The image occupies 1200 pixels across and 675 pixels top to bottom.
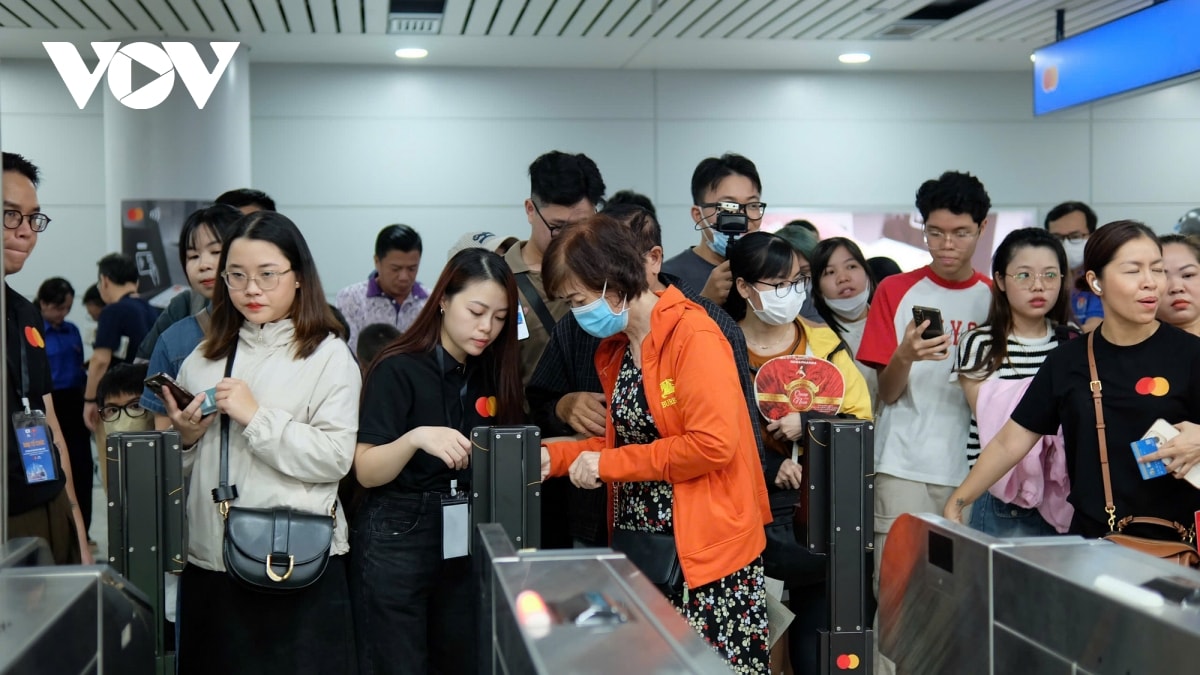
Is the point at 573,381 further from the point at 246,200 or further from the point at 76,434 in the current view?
the point at 76,434

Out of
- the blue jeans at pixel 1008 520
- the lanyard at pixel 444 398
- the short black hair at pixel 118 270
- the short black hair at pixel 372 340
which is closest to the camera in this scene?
the lanyard at pixel 444 398

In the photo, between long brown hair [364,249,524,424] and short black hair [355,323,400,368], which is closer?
long brown hair [364,249,524,424]

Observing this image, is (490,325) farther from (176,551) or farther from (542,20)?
(542,20)

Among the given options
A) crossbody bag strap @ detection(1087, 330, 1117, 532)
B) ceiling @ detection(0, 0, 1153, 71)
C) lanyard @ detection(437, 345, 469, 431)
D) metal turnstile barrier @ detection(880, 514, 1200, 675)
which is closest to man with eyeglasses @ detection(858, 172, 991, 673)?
crossbody bag strap @ detection(1087, 330, 1117, 532)

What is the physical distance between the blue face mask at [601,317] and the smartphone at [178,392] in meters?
0.89

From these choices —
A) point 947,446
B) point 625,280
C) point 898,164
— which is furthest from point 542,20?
point 625,280

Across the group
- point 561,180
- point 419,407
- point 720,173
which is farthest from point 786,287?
point 419,407

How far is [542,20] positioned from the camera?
7.30 m

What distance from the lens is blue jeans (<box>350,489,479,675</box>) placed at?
3012 millimetres

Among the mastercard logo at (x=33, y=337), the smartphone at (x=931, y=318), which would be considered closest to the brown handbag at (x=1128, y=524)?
the smartphone at (x=931, y=318)

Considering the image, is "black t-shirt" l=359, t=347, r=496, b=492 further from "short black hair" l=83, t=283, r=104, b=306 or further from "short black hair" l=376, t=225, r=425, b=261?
"short black hair" l=83, t=283, r=104, b=306

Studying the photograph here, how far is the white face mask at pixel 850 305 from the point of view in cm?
474

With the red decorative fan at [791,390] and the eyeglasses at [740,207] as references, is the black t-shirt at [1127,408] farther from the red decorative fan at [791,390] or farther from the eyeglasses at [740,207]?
the eyeglasses at [740,207]

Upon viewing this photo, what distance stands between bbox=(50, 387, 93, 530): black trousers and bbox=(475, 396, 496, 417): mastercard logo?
347cm
